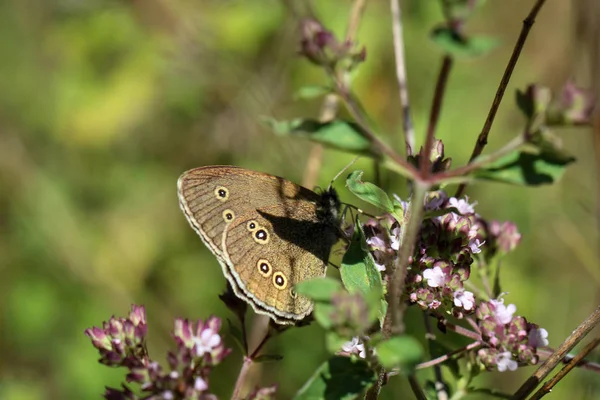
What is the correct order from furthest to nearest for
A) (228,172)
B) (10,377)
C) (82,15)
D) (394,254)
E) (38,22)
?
(38,22) < (82,15) < (10,377) < (228,172) < (394,254)

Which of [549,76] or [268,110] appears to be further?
[549,76]

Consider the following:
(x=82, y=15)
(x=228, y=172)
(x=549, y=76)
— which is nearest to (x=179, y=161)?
(x=82, y=15)

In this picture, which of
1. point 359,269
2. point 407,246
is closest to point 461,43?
point 407,246

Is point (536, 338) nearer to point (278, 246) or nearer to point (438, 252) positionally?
point (438, 252)

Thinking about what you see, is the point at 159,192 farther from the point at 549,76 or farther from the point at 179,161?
the point at 549,76

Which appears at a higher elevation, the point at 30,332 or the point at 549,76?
the point at 549,76

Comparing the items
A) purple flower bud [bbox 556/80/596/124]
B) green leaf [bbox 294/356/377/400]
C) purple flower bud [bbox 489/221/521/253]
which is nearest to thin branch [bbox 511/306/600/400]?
green leaf [bbox 294/356/377/400]
